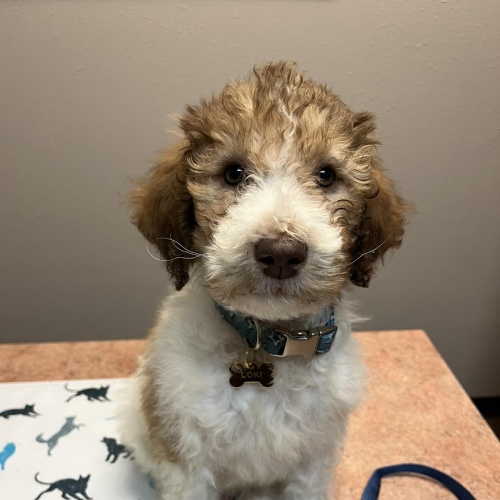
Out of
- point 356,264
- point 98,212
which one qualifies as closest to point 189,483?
point 356,264

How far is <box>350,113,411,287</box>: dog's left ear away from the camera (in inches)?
41.4

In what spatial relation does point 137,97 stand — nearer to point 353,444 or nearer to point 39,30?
point 39,30

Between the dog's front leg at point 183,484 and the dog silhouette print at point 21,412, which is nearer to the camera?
the dog's front leg at point 183,484

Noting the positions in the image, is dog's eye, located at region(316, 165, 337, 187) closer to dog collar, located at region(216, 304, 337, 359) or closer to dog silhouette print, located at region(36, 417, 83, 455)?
dog collar, located at region(216, 304, 337, 359)

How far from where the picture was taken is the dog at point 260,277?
0.89 metres

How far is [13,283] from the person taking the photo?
6.91ft

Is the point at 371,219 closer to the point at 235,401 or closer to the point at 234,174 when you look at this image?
the point at 234,174

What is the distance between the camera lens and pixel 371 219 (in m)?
1.07

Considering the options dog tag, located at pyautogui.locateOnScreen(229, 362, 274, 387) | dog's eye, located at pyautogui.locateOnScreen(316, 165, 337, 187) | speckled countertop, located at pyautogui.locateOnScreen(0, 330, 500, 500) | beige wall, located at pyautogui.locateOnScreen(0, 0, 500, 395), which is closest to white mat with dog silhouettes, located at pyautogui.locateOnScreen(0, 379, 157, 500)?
speckled countertop, located at pyautogui.locateOnScreen(0, 330, 500, 500)

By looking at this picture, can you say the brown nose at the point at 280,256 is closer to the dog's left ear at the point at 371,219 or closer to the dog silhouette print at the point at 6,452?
the dog's left ear at the point at 371,219

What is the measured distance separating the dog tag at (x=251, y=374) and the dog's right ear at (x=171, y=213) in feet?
0.63

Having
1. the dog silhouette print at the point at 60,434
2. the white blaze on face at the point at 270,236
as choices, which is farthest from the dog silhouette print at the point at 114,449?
the white blaze on face at the point at 270,236

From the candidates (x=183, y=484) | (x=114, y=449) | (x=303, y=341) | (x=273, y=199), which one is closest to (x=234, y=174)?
(x=273, y=199)

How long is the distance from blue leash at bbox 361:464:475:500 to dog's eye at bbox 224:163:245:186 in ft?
2.76
